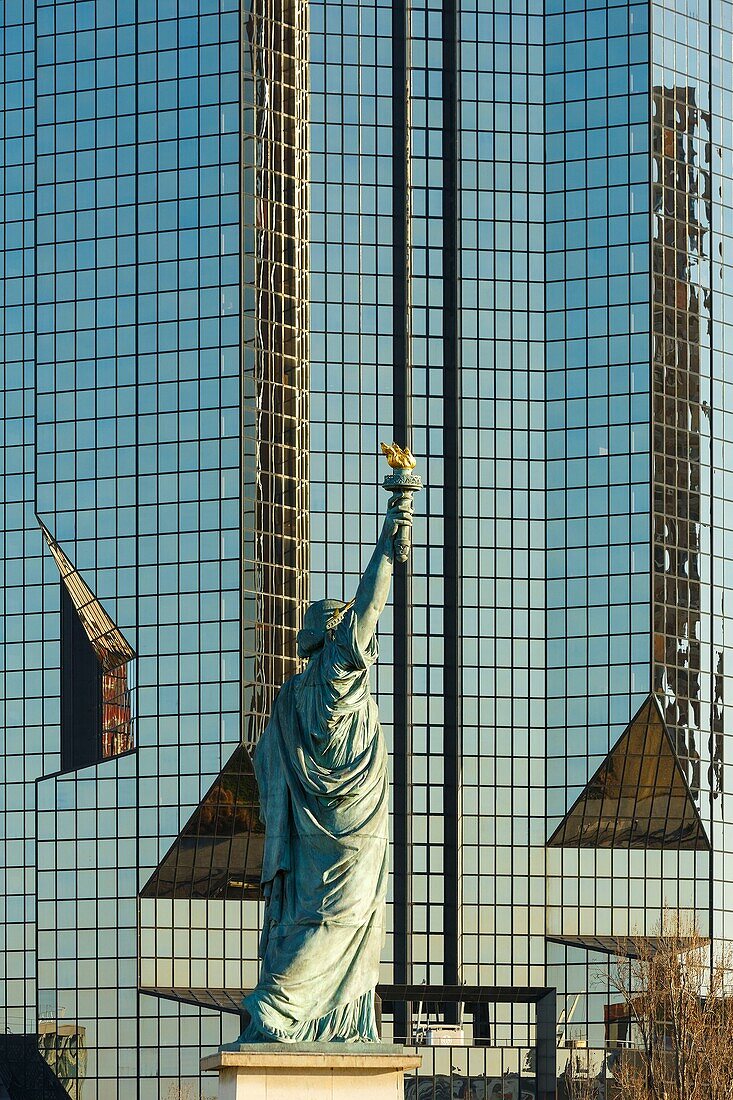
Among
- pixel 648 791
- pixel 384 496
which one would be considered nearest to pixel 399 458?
pixel 648 791

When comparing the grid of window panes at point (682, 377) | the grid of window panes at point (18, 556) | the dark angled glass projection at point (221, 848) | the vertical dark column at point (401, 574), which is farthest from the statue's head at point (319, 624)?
the grid of window panes at point (18, 556)

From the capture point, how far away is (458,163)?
354 ft

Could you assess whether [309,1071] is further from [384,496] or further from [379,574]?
[384,496]

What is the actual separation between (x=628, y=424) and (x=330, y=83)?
21.8 m

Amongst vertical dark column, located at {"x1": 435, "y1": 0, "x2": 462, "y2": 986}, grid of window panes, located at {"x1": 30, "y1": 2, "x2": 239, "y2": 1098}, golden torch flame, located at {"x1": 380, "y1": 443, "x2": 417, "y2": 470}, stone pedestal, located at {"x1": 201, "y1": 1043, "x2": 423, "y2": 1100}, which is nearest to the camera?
stone pedestal, located at {"x1": 201, "y1": 1043, "x2": 423, "y2": 1100}

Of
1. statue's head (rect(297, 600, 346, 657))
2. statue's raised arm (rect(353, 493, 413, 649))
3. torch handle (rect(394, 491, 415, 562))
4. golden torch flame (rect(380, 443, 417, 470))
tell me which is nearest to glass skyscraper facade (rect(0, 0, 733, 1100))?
statue's head (rect(297, 600, 346, 657))

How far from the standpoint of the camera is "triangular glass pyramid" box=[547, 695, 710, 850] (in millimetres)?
100750

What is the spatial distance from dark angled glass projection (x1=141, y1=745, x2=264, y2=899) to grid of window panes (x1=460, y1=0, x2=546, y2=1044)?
10.00 meters

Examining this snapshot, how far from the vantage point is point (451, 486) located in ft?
344

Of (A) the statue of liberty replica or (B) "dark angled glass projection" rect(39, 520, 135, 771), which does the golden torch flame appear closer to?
(A) the statue of liberty replica

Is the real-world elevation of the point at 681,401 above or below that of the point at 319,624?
above

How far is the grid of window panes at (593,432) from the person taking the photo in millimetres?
101875

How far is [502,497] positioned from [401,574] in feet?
20.0

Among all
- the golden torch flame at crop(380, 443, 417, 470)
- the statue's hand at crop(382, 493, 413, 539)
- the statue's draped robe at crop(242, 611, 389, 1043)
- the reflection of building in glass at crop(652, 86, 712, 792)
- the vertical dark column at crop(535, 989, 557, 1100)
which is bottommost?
the vertical dark column at crop(535, 989, 557, 1100)
